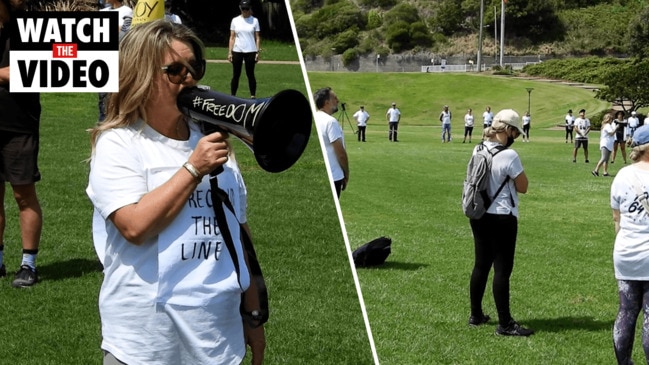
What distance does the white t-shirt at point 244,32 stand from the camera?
1307cm

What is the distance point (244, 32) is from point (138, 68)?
1116 cm

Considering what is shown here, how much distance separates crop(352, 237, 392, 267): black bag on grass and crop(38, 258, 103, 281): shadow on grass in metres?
3.28

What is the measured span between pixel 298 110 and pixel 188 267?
48 centimetres

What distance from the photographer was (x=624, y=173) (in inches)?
213

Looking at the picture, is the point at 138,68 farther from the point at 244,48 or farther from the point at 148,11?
the point at 244,48

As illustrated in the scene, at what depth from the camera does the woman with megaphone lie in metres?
2.42

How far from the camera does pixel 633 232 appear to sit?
534 cm

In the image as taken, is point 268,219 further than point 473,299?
Yes

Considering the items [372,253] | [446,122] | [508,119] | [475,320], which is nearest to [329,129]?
[508,119]

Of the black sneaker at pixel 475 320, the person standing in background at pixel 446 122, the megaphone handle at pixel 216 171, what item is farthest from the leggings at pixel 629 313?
the person standing in background at pixel 446 122

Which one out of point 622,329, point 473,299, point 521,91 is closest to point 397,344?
point 473,299

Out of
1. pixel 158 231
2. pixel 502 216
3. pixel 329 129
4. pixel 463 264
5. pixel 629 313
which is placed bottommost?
pixel 463 264

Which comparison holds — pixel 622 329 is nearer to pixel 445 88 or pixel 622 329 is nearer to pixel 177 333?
pixel 177 333

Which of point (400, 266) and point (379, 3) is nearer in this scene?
point (400, 266)
